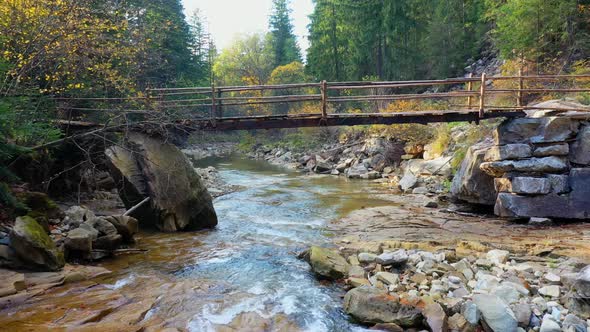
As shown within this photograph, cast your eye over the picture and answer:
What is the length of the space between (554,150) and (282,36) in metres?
45.9

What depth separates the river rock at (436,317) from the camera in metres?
5.06

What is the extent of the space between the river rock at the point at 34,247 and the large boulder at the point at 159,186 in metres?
3.44

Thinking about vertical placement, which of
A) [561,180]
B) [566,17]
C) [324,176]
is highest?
[566,17]

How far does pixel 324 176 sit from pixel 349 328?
15606 millimetres

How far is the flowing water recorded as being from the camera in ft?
17.8

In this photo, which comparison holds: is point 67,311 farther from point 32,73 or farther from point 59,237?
point 32,73

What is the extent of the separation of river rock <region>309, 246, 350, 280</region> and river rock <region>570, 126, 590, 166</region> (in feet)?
22.6

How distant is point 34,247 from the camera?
6434mm

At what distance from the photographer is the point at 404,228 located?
10219 mm

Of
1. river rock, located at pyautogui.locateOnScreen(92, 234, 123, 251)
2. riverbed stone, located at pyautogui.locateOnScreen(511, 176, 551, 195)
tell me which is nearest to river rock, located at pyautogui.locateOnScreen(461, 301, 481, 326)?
riverbed stone, located at pyautogui.locateOnScreen(511, 176, 551, 195)

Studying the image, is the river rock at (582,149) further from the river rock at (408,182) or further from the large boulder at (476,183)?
the river rock at (408,182)

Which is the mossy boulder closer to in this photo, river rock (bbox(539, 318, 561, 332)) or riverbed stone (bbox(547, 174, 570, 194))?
river rock (bbox(539, 318, 561, 332))

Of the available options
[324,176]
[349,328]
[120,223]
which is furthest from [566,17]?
[120,223]

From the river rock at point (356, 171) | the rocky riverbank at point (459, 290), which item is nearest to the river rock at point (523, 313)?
the rocky riverbank at point (459, 290)
